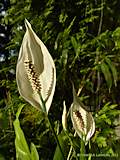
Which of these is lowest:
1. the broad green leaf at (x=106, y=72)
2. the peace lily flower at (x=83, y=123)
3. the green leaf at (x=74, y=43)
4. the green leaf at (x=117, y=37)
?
the broad green leaf at (x=106, y=72)

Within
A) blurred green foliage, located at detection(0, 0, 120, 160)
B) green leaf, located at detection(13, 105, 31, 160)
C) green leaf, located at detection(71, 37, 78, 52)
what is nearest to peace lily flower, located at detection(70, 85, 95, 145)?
green leaf, located at detection(13, 105, 31, 160)

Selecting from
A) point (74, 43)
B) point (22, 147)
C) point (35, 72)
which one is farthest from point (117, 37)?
point (35, 72)

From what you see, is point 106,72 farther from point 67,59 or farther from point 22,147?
point 22,147

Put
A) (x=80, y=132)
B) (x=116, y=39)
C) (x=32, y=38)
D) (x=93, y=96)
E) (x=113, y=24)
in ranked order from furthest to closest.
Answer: (x=113, y=24), (x=93, y=96), (x=116, y=39), (x=80, y=132), (x=32, y=38)

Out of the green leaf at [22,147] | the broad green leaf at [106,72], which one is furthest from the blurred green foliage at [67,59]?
the green leaf at [22,147]

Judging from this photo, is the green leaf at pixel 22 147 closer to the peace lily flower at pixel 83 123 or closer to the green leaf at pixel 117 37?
the peace lily flower at pixel 83 123

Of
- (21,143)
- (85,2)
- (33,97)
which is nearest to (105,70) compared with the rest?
(85,2)

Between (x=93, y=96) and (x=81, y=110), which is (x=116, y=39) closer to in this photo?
(x=93, y=96)
